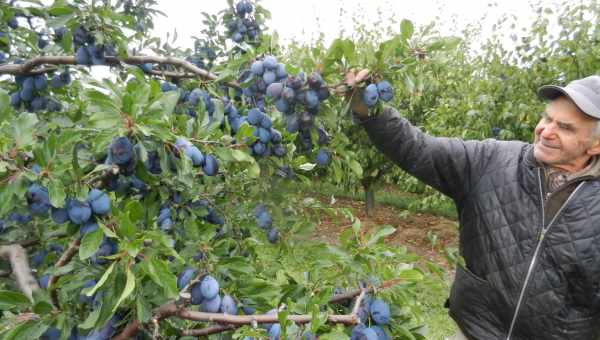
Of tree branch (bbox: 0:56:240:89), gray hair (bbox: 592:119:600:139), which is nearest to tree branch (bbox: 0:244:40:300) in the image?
tree branch (bbox: 0:56:240:89)

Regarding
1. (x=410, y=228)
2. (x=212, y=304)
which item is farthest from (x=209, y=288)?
(x=410, y=228)

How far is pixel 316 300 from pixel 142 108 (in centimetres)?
55

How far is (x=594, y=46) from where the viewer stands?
347cm

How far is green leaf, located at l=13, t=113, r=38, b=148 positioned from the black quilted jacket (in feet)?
3.65

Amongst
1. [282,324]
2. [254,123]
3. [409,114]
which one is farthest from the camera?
[409,114]

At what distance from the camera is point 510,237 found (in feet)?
5.98

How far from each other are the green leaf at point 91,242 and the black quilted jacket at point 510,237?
1076 millimetres

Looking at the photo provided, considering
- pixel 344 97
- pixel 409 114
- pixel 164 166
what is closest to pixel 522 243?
pixel 344 97

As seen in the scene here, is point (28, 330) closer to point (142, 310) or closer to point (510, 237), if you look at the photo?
point (142, 310)

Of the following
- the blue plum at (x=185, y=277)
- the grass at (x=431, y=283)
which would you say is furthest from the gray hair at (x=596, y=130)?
the blue plum at (x=185, y=277)

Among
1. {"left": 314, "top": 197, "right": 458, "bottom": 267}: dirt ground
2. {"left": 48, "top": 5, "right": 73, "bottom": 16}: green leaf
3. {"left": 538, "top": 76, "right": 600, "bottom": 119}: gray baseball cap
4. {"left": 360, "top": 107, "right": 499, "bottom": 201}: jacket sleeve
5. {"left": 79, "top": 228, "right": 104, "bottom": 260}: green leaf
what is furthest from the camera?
{"left": 314, "top": 197, "right": 458, "bottom": 267}: dirt ground

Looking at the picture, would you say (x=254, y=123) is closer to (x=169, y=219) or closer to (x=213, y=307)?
(x=169, y=219)

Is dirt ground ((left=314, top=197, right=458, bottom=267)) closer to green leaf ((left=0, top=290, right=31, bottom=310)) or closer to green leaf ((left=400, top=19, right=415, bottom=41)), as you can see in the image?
green leaf ((left=400, top=19, right=415, bottom=41))

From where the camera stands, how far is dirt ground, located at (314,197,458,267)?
658 centimetres
